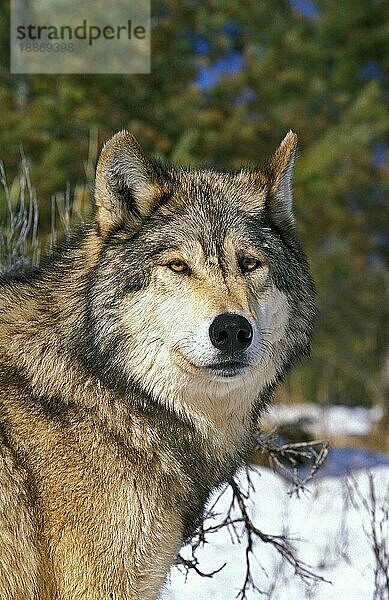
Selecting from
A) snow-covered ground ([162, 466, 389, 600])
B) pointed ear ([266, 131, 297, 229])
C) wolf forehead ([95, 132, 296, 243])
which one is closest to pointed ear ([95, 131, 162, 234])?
wolf forehead ([95, 132, 296, 243])

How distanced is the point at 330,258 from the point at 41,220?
32.4ft

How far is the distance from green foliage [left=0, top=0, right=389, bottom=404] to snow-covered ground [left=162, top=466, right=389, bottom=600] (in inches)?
86.8

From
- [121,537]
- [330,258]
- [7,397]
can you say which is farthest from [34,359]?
[330,258]

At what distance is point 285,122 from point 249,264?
482 inches

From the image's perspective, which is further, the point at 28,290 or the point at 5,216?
the point at 5,216

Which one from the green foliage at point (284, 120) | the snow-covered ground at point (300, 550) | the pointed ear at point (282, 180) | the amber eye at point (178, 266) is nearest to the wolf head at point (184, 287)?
the amber eye at point (178, 266)

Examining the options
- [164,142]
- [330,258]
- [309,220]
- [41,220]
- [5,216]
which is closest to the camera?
[5,216]

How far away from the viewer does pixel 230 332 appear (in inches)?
122

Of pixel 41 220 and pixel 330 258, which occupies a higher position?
pixel 330 258

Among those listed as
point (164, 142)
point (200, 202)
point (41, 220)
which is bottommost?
point (200, 202)

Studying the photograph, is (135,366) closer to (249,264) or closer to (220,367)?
(220,367)

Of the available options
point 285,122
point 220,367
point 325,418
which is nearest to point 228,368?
point 220,367

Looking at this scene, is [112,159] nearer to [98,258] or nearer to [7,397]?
[98,258]

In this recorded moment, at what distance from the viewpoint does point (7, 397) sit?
3246mm
